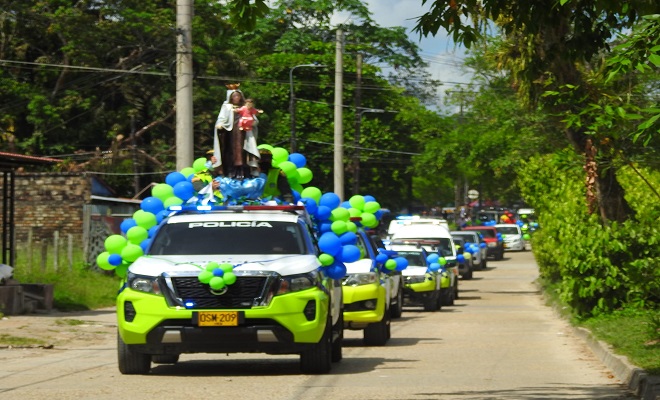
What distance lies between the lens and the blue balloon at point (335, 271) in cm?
1430

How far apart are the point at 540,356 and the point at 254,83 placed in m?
37.2

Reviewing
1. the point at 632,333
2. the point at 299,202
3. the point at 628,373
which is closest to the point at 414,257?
the point at 632,333

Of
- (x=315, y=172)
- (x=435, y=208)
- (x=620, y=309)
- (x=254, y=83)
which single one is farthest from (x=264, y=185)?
(x=435, y=208)

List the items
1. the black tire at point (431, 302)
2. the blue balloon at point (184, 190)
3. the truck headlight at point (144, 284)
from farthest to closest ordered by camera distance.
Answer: the black tire at point (431, 302)
the blue balloon at point (184, 190)
the truck headlight at point (144, 284)

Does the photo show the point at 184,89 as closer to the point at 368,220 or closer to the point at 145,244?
the point at 368,220

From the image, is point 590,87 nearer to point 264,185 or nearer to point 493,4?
point 264,185

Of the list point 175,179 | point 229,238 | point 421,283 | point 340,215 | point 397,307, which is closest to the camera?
point 229,238

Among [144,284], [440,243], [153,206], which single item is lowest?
[440,243]

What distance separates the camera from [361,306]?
1859 centimetres

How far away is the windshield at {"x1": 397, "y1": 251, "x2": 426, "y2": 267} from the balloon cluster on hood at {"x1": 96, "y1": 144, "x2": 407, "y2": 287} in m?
12.7

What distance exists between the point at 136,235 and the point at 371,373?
305cm

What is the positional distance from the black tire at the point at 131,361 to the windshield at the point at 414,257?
17375mm

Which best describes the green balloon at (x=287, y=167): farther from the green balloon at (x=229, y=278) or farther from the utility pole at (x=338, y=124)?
the utility pole at (x=338, y=124)

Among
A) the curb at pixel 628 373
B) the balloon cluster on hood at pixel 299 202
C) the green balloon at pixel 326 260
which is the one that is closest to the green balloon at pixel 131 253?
the balloon cluster on hood at pixel 299 202
